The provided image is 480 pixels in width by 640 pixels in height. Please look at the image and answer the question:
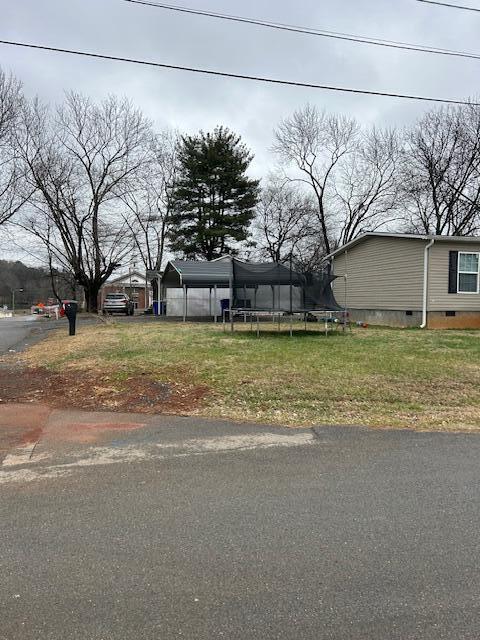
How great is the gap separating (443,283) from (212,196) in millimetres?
25541

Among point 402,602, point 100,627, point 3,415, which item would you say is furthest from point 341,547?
point 3,415

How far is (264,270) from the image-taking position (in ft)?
51.2

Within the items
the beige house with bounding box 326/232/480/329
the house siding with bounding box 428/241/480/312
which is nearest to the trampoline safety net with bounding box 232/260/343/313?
the beige house with bounding box 326/232/480/329

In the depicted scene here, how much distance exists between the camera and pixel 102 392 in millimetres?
7117

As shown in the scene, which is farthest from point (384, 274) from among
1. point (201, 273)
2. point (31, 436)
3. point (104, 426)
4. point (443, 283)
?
point (31, 436)

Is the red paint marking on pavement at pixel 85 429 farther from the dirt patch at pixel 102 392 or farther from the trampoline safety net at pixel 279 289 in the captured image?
the trampoline safety net at pixel 279 289

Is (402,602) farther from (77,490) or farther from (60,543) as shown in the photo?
Result: (77,490)

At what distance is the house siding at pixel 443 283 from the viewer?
57.1 feet

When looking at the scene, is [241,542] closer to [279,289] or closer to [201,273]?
[279,289]

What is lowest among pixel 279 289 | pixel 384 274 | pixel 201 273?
pixel 279 289

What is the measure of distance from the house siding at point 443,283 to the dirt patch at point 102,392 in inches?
502

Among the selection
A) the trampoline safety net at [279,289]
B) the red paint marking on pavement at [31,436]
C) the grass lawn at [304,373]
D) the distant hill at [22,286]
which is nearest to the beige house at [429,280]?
the trampoline safety net at [279,289]

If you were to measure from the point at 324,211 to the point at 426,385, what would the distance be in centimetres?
3116

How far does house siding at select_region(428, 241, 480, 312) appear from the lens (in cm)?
1741
